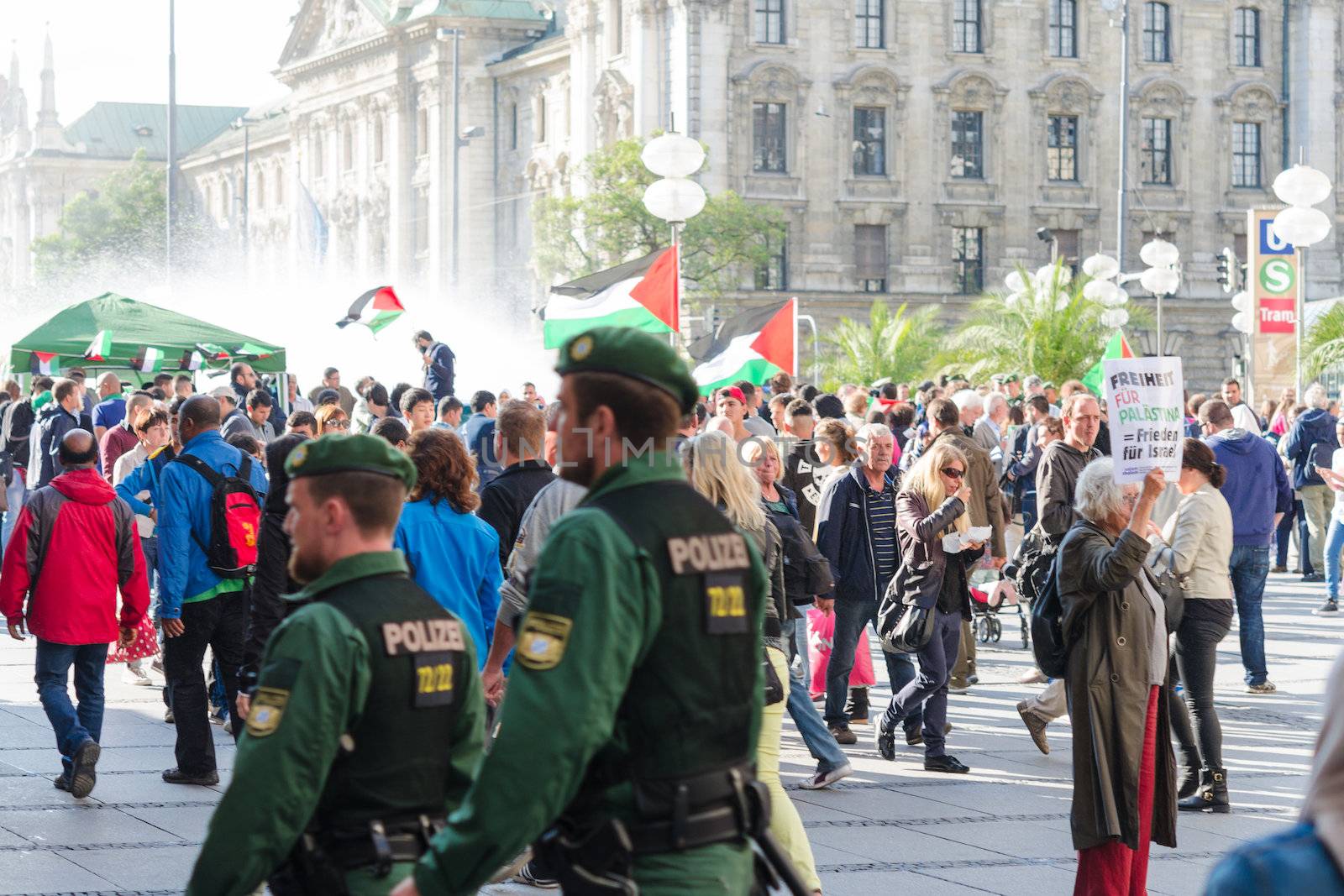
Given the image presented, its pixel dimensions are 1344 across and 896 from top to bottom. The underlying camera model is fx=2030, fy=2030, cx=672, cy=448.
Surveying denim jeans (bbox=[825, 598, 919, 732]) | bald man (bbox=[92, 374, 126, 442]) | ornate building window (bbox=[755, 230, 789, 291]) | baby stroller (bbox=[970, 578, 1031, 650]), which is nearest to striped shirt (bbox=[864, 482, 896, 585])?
denim jeans (bbox=[825, 598, 919, 732])

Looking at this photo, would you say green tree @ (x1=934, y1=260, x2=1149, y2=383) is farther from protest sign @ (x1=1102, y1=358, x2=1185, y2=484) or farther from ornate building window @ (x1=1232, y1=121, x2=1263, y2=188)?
Result: protest sign @ (x1=1102, y1=358, x2=1185, y2=484)

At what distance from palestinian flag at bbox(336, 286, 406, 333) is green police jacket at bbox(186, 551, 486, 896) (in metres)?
22.2

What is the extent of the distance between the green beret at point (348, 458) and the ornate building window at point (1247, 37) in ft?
204

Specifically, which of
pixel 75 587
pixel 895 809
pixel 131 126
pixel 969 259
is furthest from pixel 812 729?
pixel 131 126

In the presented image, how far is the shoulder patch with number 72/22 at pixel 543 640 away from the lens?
11.1 feet

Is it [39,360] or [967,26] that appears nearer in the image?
[39,360]

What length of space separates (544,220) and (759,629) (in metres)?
53.0

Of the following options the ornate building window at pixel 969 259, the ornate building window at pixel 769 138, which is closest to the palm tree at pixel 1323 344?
the ornate building window at pixel 769 138

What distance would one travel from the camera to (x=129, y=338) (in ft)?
72.0

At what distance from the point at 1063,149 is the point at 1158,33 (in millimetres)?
4562

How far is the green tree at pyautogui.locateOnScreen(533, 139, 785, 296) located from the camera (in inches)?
2100

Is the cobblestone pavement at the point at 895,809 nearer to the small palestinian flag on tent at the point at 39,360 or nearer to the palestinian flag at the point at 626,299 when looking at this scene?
the palestinian flag at the point at 626,299

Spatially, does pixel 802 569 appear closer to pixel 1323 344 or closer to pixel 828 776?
pixel 828 776

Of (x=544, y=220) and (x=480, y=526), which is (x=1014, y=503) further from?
(x=544, y=220)
